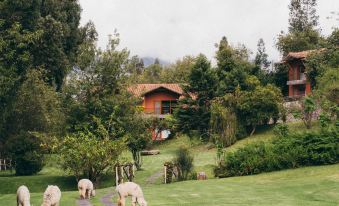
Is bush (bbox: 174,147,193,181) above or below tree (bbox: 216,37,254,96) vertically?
below

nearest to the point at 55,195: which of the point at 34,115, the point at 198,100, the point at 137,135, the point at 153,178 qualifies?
the point at 153,178

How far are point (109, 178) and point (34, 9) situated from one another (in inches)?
603

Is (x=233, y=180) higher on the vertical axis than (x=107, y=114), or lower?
lower

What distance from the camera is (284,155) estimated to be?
39.6 meters

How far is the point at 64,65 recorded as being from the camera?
56.2 metres

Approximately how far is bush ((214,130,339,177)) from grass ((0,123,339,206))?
1173mm

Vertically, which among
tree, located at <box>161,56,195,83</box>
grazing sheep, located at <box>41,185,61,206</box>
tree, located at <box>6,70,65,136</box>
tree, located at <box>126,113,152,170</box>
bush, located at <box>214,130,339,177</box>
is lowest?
grazing sheep, located at <box>41,185,61,206</box>

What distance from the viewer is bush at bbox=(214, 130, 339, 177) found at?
128 ft

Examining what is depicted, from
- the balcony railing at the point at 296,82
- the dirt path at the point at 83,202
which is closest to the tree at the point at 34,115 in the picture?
the dirt path at the point at 83,202

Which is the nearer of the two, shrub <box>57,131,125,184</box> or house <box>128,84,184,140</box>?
shrub <box>57,131,125,184</box>

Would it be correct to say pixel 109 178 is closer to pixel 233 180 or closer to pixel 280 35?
pixel 233 180

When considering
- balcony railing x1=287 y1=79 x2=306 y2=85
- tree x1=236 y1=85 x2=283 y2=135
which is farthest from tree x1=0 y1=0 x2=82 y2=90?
balcony railing x1=287 y1=79 x2=306 y2=85

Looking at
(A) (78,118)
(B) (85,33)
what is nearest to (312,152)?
(A) (78,118)

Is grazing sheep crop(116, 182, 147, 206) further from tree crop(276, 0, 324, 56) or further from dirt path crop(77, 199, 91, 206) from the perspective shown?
tree crop(276, 0, 324, 56)
